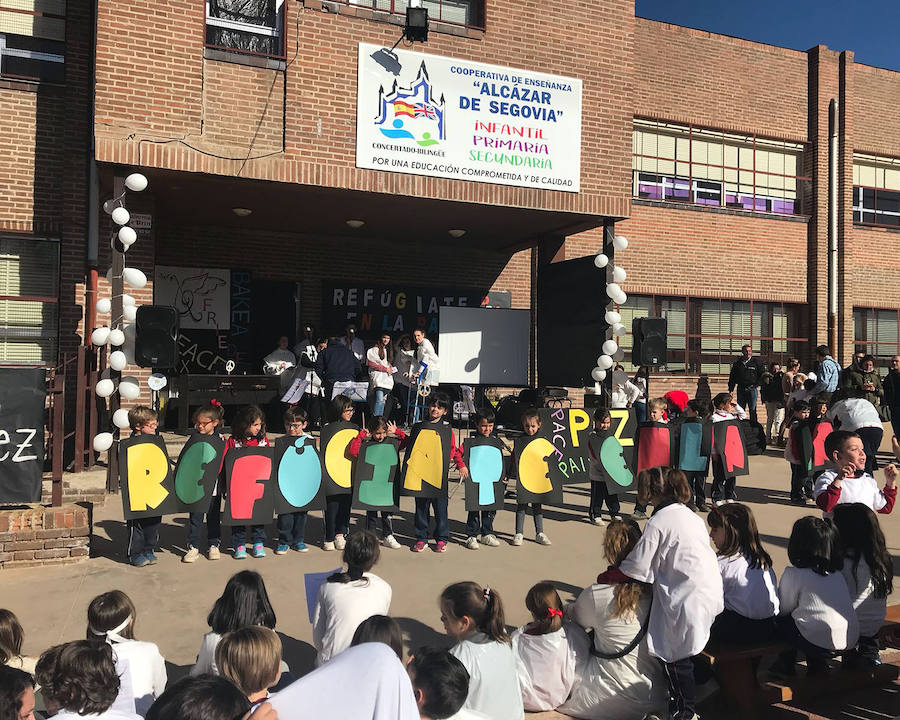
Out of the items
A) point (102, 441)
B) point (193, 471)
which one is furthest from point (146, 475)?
point (102, 441)

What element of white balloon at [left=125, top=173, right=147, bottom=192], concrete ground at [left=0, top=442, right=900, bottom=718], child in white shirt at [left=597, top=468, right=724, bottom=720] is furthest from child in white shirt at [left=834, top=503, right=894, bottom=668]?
white balloon at [left=125, top=173, right=147, bottom=192]

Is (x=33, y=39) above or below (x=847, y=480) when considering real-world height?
above

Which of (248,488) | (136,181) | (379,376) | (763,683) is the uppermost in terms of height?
(136,181)

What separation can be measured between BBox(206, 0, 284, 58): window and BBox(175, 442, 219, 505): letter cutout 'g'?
6109 mm

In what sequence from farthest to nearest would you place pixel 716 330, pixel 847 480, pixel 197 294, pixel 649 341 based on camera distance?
pixel 716 330, pixel 197 294, pixel 649 341, pixel 847 480

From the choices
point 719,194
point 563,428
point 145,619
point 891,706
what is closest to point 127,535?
point 145,619

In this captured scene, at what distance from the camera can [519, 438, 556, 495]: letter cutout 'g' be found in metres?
7.73

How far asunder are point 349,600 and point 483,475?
140 inches

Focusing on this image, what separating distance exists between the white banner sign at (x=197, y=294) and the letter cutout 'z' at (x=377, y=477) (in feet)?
25.6

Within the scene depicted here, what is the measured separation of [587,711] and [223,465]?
14.0ft

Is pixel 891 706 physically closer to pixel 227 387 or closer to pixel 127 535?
pixel 127 535

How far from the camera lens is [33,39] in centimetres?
1090

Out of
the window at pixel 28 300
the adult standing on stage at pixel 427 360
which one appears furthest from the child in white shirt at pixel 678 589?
the window at pixel 28 300

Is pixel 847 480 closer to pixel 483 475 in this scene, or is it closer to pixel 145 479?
pixel 483 475
